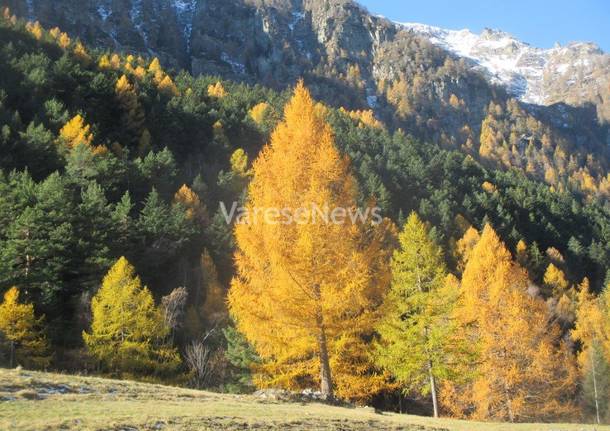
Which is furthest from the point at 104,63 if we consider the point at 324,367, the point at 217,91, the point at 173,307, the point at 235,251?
the point at 324,367

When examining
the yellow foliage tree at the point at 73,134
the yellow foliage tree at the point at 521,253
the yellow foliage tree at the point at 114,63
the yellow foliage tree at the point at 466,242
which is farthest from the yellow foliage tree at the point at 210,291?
the yellow foliage tree at the point at 114,63

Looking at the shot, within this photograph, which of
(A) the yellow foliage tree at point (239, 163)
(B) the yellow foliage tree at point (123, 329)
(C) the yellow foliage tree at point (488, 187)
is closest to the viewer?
(B) the yellow foliage tree at point (123, 329)

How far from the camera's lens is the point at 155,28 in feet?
654

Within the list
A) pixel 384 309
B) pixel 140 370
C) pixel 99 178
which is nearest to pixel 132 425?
pixel 384 309

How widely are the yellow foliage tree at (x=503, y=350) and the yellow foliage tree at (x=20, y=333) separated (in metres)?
21.9

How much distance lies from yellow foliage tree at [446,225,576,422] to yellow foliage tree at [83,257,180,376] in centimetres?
1667

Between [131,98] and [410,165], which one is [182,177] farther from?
[410,165]

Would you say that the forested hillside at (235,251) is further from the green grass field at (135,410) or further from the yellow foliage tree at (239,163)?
the green grass field at (135,410)

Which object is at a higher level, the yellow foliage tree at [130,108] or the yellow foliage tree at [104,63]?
the yellow foliage tree at [104,63]

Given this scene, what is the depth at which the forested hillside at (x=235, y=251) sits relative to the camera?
14.2 m

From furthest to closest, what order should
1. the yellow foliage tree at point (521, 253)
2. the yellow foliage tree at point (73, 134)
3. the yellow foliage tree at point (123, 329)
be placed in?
the yellow foliage tree at point (521, 253) < the yellow foliage tree at point (73, 134) < the yellow foliage tree at point (123, 329)

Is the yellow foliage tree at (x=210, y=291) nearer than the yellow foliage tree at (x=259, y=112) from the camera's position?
Yes

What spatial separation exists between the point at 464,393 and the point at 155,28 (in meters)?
202

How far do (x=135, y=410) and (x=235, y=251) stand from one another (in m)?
10.2
